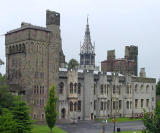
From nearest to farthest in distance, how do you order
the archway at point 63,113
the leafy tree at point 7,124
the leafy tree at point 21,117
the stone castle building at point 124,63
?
the leafy tree at point 7,124, the leafy tree at point 21,117, the archway at point 63,113, the stone castle building at point 124,63

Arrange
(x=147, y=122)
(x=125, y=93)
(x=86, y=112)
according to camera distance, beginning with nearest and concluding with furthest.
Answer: (x=147, y=122) < (x=86, y=112) < (x=125, y=93)

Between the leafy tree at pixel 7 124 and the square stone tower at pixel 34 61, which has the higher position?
the square stone tower at pixel 34 61

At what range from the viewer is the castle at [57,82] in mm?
60969

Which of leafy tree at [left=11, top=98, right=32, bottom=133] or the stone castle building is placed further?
the stone castle building

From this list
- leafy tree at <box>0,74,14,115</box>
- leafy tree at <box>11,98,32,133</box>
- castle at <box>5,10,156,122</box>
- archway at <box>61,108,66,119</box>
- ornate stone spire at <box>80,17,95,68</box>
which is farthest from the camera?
ornate stone spire at <box>80,17,95,68</box>

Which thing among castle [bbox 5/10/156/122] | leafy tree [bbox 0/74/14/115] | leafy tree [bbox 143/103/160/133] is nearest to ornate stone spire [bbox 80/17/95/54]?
castle [bbox 5/10/156/122]

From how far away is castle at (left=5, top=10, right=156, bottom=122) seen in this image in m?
61.0

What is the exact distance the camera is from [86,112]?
237ft

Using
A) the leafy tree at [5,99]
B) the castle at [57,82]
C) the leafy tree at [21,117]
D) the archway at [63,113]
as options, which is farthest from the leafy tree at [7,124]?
the archway at [63,113]

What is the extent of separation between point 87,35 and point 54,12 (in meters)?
44.1

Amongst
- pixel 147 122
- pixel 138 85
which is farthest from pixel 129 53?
pixel 147 122

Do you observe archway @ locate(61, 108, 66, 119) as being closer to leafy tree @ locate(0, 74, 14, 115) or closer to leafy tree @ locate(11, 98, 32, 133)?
leafy tree @ locate(0, 74, 14, 115)

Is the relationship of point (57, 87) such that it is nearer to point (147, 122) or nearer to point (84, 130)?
point (84, 130)

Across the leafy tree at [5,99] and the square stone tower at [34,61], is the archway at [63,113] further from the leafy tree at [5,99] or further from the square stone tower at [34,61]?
the leafy tree at [5,99]
